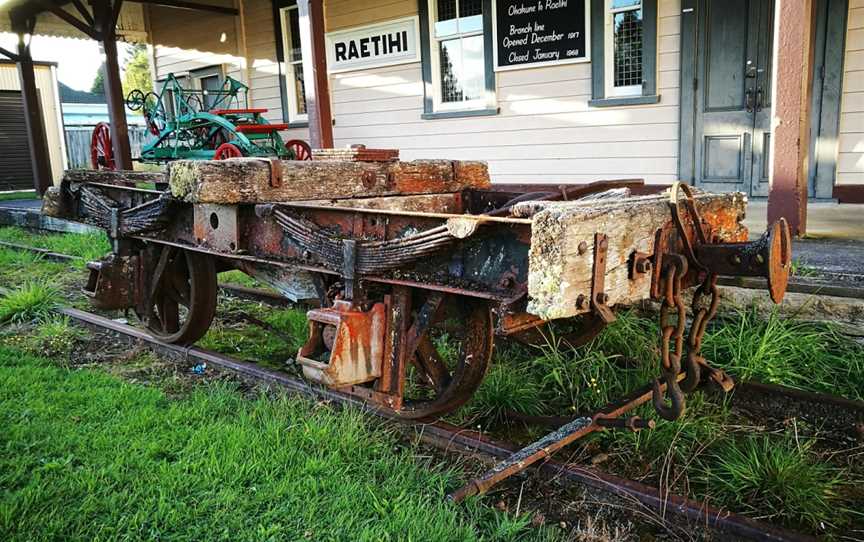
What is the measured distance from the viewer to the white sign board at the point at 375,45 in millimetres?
9469

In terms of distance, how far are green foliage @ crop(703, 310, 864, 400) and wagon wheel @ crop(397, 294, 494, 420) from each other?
4.70ft

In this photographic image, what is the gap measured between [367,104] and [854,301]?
7.80m

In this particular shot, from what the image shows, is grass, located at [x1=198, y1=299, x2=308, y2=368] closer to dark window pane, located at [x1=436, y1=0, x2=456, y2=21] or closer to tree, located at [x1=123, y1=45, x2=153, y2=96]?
dark window pane, located at [x1=436, y1=0, x2=456, y2=21]

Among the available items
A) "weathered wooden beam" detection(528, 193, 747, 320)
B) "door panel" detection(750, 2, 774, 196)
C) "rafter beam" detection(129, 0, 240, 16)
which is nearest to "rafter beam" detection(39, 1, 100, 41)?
"rafter beam" detection(129, 0, 240, 16)

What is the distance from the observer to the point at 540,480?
2688mm

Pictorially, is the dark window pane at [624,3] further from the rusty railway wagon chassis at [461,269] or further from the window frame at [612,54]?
the rusty railway wagon chassis at [461,269]

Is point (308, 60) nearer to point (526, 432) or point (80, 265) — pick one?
point (80, 265)

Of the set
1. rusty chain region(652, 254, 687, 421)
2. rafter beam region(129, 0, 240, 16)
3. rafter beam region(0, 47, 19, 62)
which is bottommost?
rusty chain region(652, 254, 687, 421)

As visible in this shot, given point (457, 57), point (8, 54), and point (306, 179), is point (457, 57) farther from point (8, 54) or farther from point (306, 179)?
point (8, 54)

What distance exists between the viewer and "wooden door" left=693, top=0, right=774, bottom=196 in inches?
277

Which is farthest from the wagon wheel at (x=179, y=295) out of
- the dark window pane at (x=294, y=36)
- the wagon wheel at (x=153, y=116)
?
the wagon wheel at (x=153, y=116)

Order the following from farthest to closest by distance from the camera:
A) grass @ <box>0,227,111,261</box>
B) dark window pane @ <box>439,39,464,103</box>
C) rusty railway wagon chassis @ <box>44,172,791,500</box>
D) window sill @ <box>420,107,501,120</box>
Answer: dark window pane @ <box>439,39,464,103</box>
window sill @ <box>420,107,501,120</box>
grass @ <box>0,227,111,261</box>
rusty railway wagon chassis @ <box>44,172,791,500</box>

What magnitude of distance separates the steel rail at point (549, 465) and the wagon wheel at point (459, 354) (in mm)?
87

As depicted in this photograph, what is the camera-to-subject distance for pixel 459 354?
3062 millimetres
